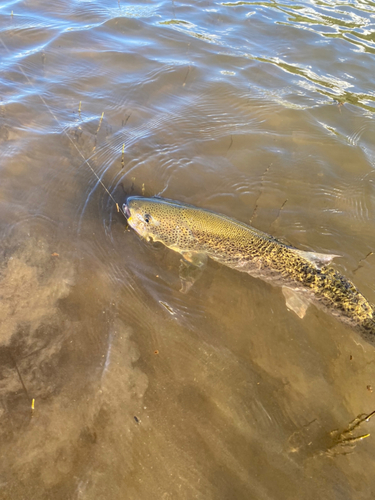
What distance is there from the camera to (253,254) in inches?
179

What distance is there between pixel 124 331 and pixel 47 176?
3.36m

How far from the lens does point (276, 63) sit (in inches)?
367

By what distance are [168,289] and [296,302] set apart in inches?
75.5

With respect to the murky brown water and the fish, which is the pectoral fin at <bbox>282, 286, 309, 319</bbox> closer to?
the fish

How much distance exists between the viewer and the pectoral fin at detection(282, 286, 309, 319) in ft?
14.1

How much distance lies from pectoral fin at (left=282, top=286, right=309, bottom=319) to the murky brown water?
0.41 feet

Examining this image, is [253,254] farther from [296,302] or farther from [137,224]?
[137,224]

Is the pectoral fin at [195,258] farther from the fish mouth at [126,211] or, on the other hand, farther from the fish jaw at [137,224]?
the fish mouth at [126,211]

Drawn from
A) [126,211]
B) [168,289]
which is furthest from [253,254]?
[126,211]

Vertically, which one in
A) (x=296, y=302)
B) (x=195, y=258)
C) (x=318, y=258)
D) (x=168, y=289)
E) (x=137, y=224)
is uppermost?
(x=318, y=258)

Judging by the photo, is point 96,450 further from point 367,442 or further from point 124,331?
point 367,442

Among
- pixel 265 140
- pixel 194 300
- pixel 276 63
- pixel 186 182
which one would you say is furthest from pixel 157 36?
pixel 194 300

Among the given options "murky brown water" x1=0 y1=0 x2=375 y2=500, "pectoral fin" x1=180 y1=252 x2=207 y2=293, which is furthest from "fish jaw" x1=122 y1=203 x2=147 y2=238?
"pectoral fin" x1=180 y1=252 x2=207 y2=293

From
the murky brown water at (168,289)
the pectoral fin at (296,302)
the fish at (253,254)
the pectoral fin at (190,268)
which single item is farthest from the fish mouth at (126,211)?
the pectoral fin at (296,302)
